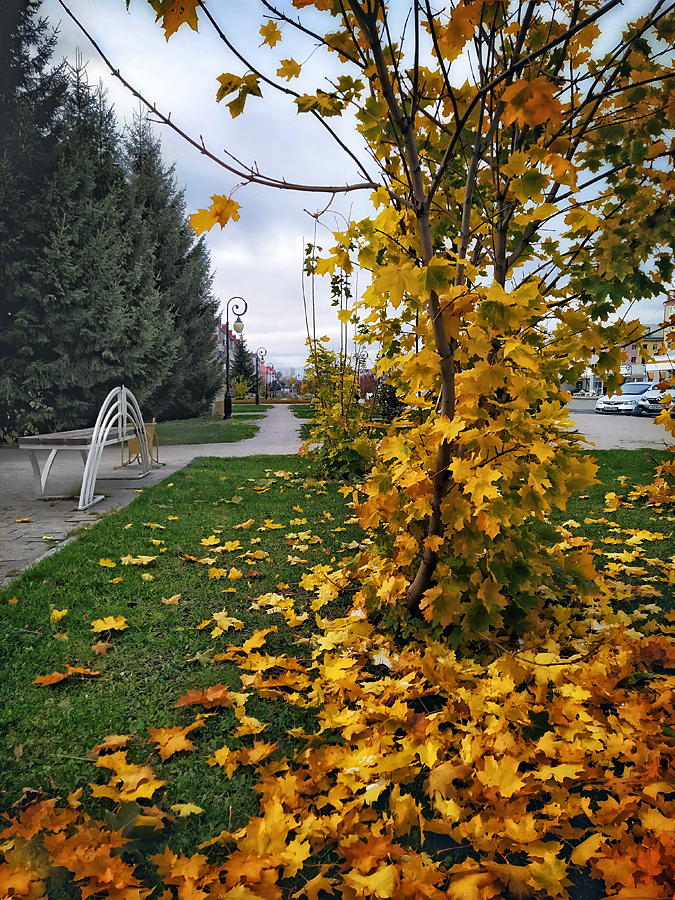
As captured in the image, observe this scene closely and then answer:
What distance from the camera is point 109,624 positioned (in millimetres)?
2711

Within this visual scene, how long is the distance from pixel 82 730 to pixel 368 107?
2417 millimetres

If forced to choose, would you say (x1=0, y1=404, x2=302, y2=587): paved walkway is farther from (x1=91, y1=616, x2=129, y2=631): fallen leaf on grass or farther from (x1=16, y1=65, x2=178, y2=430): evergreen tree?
(x1=16, y1=65, x2=178, y2=430): evergreen tree

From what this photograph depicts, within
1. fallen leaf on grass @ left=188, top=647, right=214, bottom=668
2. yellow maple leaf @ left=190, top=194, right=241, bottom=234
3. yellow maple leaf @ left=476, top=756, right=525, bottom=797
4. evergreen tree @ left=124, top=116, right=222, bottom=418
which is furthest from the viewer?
evergreen tree @ left=124, top=116, right=222, bottom=418

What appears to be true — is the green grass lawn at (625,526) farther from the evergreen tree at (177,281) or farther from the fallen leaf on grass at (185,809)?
the evergreen tree at (177,281)

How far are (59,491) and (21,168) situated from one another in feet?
27.0

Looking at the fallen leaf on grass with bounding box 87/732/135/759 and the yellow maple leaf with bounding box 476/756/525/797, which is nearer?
the yellow maple leaf with bounding box 476/756/525/797

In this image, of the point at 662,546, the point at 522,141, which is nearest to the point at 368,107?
the point at 522,141

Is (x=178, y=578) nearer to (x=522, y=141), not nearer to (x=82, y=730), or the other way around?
(x=82, y=730)

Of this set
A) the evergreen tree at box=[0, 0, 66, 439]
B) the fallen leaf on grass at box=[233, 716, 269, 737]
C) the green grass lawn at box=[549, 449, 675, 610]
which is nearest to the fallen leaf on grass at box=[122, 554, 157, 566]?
the fallen leaf on grass at box=[233, 716, 269, 737]

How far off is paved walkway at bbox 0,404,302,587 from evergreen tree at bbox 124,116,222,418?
7.59 m

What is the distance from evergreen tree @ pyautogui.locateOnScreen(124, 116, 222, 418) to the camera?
17.6 meters

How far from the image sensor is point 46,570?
3473 mm

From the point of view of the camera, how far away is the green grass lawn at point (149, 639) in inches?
68.7

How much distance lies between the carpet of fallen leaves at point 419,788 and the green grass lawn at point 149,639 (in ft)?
0.21
